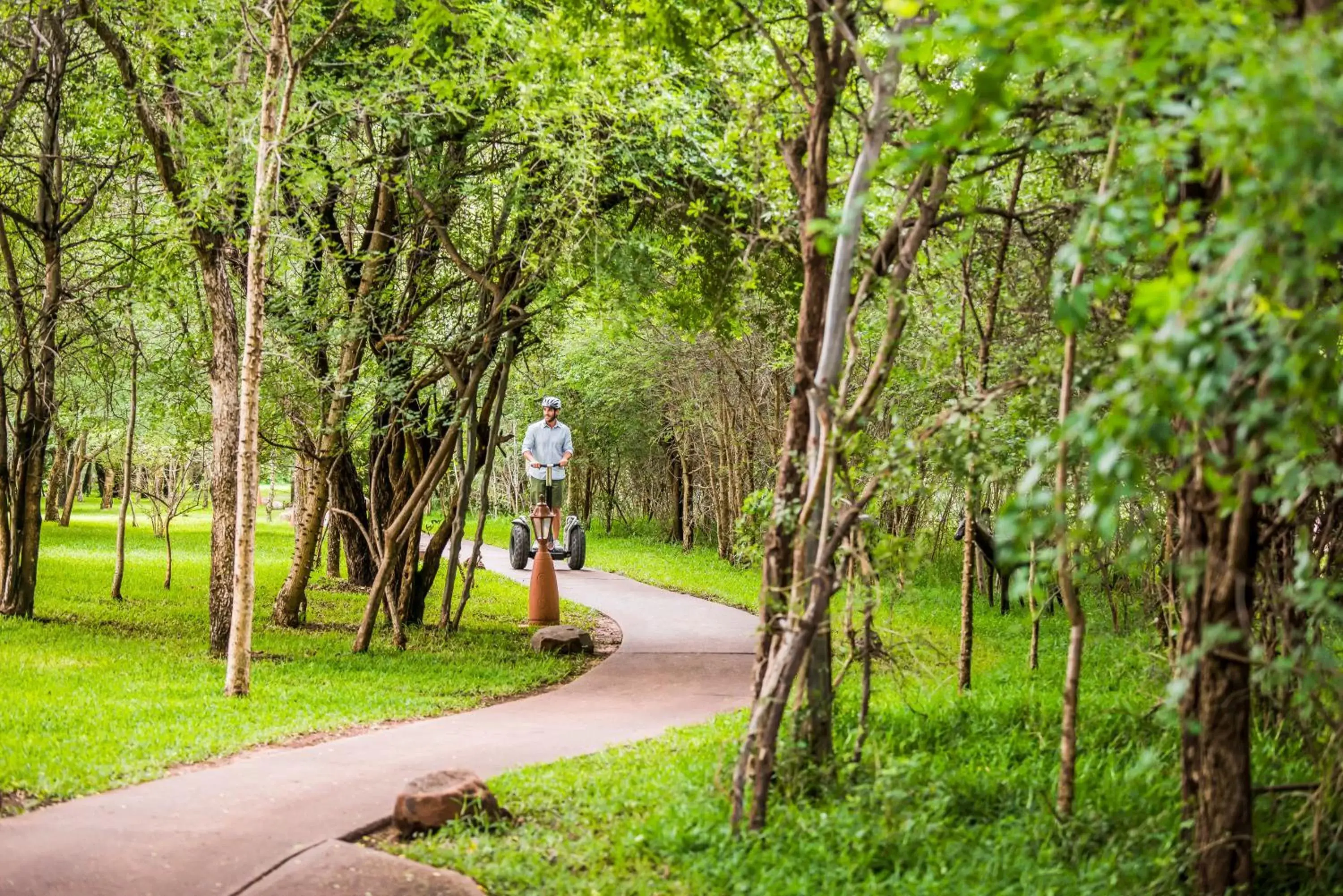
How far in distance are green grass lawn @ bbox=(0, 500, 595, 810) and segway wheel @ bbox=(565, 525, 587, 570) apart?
2.30 metres

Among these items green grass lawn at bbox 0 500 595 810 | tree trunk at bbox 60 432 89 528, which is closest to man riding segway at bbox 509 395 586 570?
green grass lawn at bbox 0 500 595 810

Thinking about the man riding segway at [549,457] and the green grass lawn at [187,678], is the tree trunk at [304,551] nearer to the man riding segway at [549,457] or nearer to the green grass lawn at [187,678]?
the green grass lawn at [187,678]

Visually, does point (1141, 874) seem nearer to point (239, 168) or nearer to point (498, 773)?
point (498, 773)

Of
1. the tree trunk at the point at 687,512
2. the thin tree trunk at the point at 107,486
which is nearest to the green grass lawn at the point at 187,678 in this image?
the tree trunk at the point at 687,512

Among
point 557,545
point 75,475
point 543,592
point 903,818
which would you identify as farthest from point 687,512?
point 903,818

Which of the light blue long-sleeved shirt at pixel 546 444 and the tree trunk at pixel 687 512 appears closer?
the light blue long-sleeved shirt at pixel 546 444

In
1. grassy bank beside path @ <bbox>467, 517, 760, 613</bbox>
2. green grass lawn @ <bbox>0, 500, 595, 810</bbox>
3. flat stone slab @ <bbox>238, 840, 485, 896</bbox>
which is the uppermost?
grassy bank beside path @ <bbox>467, 517, 760, 613</bbox>

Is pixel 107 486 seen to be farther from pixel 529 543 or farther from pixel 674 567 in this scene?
pixel 674 567

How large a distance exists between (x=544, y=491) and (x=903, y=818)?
12.0 m

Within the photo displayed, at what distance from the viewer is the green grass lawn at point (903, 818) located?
5.06 meters

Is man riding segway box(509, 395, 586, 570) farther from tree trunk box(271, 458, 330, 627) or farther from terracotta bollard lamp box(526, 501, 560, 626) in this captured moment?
tree trunk box(271, 458, 330, 627)

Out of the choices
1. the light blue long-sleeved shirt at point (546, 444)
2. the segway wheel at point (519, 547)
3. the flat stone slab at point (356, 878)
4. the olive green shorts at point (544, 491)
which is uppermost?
the light blue long-sleeved shirt at point (546, 444)

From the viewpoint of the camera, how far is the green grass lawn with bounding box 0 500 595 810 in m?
7.45

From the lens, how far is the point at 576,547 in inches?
827
